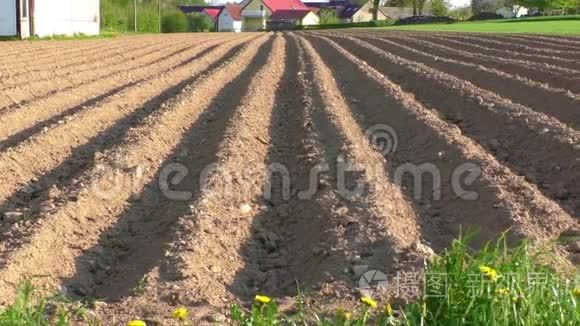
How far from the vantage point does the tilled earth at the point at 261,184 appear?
4648mm

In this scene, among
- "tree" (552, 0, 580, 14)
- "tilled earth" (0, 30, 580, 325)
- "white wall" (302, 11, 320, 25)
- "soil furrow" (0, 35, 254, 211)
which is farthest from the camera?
"white wall" (302, 11, 320, 25)

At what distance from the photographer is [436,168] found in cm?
719

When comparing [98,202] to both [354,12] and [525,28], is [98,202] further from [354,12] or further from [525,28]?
[354,12]

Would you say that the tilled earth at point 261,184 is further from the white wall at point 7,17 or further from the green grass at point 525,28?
the green grass at point 525,28

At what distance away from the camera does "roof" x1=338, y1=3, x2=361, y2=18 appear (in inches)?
4176

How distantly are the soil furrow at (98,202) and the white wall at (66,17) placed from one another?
86.4ft

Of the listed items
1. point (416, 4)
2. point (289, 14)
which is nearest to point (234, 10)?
point (289, 14)

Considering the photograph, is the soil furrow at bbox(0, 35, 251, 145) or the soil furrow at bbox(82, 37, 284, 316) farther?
the soil furrow at bbox(0, 35, 251, 145)

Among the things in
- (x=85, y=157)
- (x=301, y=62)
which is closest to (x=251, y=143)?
(x=85, y=157)

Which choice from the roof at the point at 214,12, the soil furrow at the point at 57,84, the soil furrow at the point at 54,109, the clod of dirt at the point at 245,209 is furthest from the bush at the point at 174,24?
the clod of dirt at the point at 245,209

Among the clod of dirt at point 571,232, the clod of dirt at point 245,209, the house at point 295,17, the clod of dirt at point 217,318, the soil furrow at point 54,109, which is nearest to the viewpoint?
the clod of dirt at point 217,318

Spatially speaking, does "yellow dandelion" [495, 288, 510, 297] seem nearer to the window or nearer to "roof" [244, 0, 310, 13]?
the window

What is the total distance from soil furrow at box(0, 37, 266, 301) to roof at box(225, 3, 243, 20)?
9826 cm

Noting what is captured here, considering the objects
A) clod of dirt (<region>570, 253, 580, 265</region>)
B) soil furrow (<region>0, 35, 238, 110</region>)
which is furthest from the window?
clod of dirt (<region>570, 253, 580, 265</region>)
